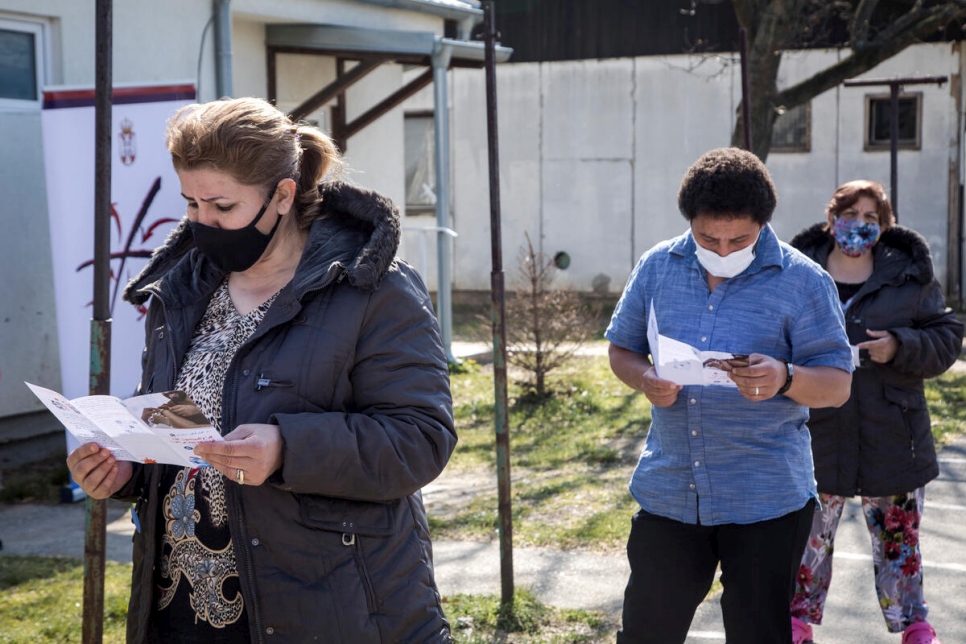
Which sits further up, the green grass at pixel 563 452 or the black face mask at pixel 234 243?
the black face mask at pixel 234 243

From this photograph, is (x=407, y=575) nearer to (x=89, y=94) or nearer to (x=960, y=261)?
(x=89, y=94)

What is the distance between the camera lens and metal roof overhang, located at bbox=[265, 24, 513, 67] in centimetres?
991

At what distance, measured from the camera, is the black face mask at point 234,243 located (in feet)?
7.89

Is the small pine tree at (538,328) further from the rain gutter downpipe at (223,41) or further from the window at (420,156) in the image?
the window at (420,156)

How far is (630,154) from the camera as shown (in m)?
17.4

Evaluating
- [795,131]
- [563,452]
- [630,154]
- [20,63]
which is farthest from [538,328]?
[795,131]

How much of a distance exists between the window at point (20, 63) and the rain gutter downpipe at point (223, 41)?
1.44m

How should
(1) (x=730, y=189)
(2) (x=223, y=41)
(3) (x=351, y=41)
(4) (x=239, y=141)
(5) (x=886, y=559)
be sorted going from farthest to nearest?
1. (3) (x=351, y=41)
2. (2) (x=223, y=41)
3. (5) (x=886, y=559)
4. (1) (x=730, y=189)
5. (4) (x=239, y=141)

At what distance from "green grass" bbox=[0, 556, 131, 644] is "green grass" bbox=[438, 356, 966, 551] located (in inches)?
72.3

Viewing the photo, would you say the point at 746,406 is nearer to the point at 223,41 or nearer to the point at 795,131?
the point at 223,41

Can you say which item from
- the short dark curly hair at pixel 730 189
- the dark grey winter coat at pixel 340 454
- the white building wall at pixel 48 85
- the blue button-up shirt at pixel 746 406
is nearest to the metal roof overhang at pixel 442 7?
the white building wall at pixel 48 85

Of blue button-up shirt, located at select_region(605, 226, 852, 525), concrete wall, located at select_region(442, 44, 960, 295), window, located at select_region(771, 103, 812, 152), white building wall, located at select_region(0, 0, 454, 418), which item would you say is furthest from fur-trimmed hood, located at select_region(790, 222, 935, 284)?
window, located at select_region(771, 103, 812, 152)

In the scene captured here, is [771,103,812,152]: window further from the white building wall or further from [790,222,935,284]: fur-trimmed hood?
[790,222,935,284]: fur-trimmed hood

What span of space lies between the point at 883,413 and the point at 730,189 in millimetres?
1556
